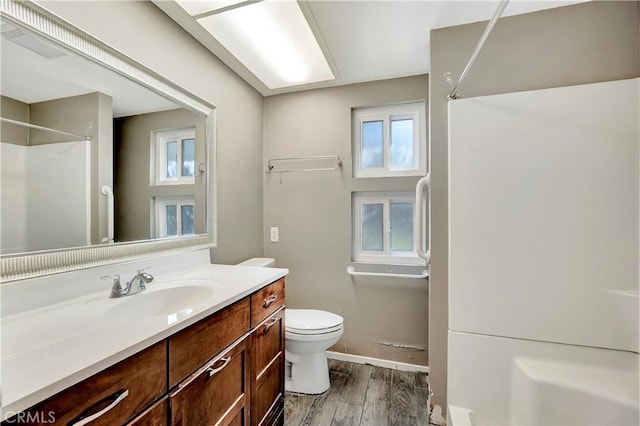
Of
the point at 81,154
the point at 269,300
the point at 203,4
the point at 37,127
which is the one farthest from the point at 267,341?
the point at 203,4

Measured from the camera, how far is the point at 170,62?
1.43 metres

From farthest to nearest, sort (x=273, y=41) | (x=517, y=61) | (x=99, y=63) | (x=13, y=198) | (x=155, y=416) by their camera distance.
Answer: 1. (x=273, y=41)
2. (x=517, y=61)
3. (x=99, y=63)
4. (x=13, y=198)
5. (x=155, y=416)

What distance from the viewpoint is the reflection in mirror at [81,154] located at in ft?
2.87

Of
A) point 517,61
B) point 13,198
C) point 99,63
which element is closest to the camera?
point 13,198

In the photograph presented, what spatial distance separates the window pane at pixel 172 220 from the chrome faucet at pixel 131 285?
0.30 m

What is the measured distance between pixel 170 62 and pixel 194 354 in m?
1.44

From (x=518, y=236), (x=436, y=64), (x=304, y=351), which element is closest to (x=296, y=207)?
(x=304, y=351)

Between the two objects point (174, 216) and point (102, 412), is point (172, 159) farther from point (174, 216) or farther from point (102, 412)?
point (102, 412)

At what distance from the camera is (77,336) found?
704 mm

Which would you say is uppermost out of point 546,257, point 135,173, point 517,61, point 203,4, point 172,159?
point 203,4

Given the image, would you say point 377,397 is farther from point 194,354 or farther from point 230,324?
point 194,354

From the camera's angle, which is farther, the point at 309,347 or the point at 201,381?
the point at 309,347

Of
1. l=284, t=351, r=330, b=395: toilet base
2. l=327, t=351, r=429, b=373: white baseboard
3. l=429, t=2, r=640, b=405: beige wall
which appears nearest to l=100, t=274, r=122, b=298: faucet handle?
l=284, t=351, r=330, b=395: toilet base

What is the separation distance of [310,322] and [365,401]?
61cm
